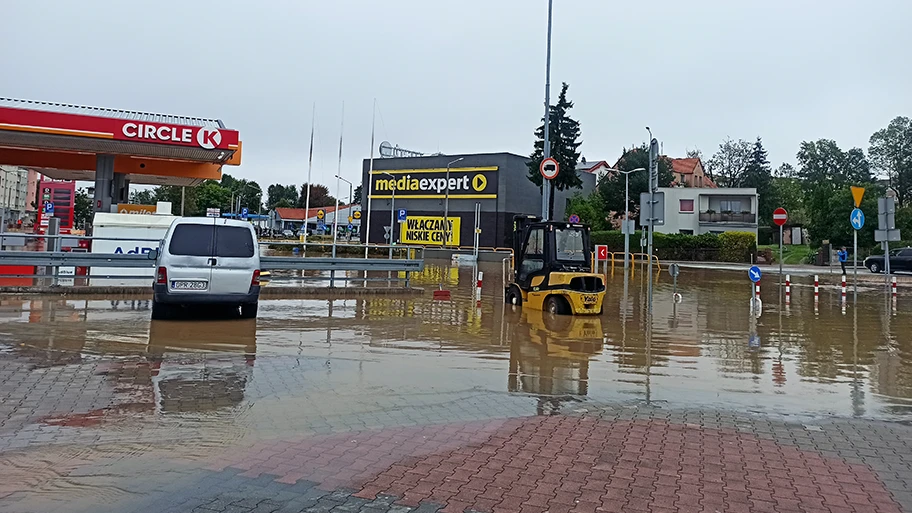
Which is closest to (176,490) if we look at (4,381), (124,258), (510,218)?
(4,381)

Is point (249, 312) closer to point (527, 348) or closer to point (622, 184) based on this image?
point (527, 348)

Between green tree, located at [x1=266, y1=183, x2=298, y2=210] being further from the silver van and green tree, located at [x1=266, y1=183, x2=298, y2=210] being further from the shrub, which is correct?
the silver van

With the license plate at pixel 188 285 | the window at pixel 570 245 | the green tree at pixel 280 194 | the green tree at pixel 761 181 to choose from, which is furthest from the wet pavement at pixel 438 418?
the green tree at pixel 280 194

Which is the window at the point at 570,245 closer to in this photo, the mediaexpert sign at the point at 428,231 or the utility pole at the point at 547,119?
the utility pole at the point at 547,119

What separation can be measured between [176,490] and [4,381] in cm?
396

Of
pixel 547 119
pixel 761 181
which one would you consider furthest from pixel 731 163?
pixel 547 119

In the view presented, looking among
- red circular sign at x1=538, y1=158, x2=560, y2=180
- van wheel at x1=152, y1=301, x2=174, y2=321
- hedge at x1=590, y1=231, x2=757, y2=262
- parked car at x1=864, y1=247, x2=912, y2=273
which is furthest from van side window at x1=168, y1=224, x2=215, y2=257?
hedge at x1=590, y1=231, x2=757, y2=262

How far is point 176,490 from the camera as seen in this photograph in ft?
14.0

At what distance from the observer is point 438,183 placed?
196 feet

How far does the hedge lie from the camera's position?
5559cm

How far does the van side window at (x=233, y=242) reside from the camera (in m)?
11.6

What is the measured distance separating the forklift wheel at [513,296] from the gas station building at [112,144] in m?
9.88

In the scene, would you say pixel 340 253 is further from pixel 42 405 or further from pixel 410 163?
pixel 42 405

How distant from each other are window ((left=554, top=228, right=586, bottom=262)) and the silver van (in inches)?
252
